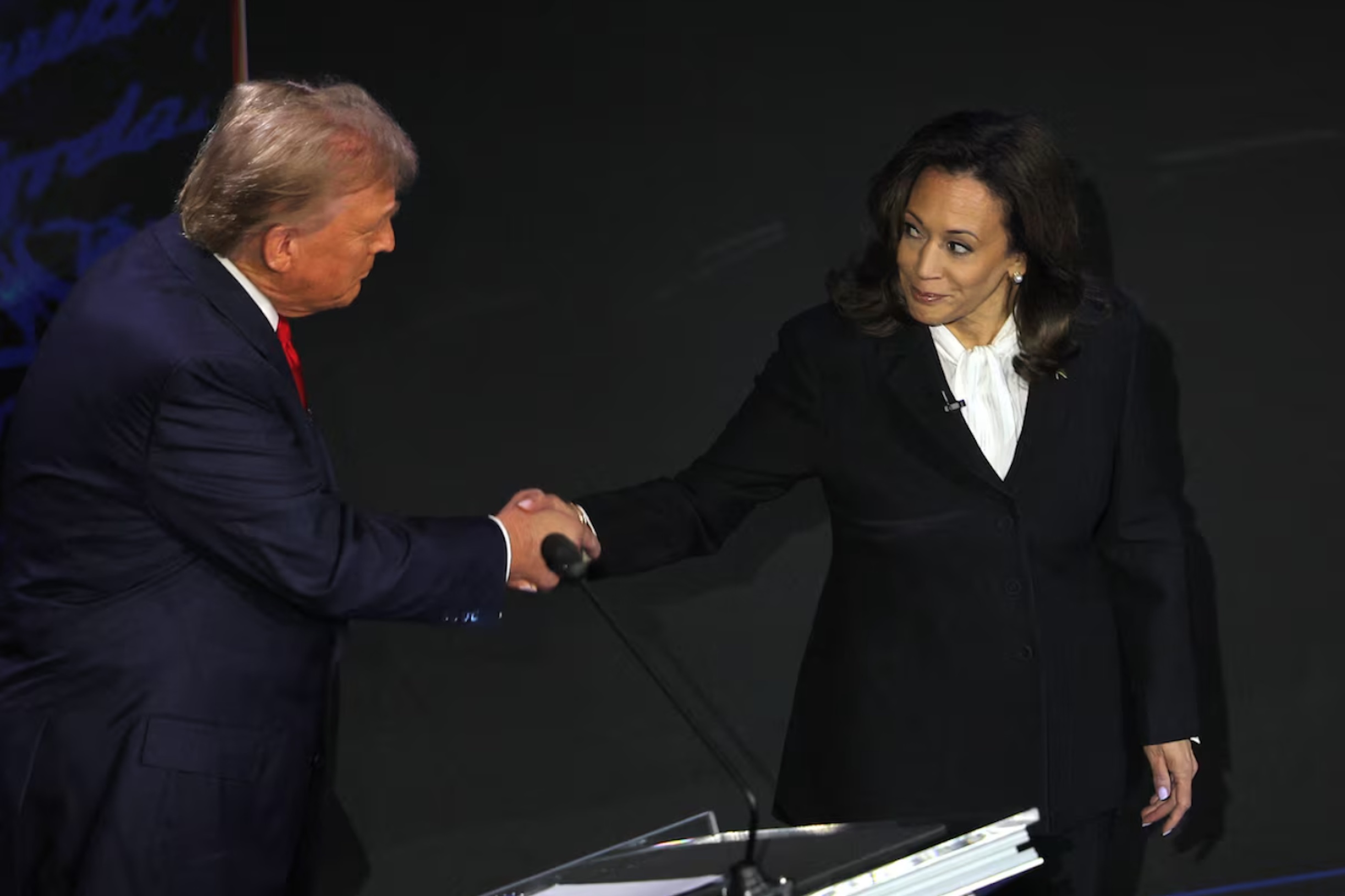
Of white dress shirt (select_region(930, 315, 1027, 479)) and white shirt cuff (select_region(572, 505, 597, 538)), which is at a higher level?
white dress shirt (select_region(930, 315, 1027, 479))

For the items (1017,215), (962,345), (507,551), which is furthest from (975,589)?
(507,551)

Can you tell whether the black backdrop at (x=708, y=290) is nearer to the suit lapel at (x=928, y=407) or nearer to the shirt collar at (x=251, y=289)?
the suit lapel at (x=928, y=407)

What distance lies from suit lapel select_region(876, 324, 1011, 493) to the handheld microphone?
0.65 m

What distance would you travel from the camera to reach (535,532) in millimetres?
2314

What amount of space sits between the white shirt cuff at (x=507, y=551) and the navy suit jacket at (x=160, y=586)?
0.17m

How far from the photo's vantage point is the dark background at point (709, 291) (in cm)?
296

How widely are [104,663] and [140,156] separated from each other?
3.13ft

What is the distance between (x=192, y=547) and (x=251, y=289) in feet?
1.04

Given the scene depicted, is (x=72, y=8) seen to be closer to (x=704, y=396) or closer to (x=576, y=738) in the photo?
(x=704, y=396)

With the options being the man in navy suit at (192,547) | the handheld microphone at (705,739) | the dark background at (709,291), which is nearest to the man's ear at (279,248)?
the man in navy suit at (192,547)

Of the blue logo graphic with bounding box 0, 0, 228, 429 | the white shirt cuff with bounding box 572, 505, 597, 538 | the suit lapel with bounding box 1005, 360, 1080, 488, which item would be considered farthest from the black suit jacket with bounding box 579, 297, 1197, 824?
the blue logo graphic with bounding box 0, 0, 228, 429

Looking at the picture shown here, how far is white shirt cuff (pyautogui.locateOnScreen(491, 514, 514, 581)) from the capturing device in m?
2.23

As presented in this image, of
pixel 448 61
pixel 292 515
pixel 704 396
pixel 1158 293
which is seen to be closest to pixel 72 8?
A: pixel 448 61

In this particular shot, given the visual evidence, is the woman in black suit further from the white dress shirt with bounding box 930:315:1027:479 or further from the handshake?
the handshake
